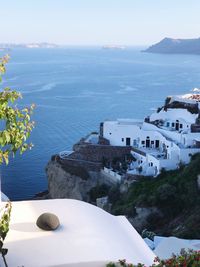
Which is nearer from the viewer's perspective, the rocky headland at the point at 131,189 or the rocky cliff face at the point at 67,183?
the rocky headland at the point at 131,189

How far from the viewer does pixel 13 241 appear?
6840mm

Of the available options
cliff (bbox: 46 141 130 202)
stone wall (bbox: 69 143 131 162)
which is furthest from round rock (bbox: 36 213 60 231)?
stone wall (bbox: 69 143 131 162)

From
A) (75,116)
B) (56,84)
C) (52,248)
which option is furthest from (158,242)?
(56,84)

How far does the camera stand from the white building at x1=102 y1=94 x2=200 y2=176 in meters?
20.9

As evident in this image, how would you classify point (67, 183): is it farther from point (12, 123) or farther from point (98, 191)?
point (12, 123)

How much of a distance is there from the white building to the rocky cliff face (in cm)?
211

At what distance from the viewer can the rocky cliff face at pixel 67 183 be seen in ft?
73.7

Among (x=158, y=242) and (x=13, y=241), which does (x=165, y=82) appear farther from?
(x=13, y=241)

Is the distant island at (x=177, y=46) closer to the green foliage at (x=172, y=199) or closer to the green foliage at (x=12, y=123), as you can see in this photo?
the green foliage at (x=172, y=199)

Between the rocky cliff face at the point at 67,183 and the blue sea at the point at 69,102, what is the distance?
4.90 meters

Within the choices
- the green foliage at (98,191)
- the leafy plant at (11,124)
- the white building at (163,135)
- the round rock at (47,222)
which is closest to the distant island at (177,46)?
the white building at (163,135)

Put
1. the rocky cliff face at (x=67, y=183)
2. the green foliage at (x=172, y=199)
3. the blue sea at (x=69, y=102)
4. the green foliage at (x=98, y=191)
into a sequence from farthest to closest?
the blue sea at (x=69, y=102) < the rocky cliff face at (x=67, y=183) < the green foliage at (x=98, y=191) < the green foliage at (x=172, y=199)

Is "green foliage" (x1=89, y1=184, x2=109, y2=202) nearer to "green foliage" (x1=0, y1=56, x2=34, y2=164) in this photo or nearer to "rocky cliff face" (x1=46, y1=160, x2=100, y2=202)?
"rocky cliff face" (x1=46, y1=160, x2=100, y2=202)

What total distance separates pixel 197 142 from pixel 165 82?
48.7 metres
